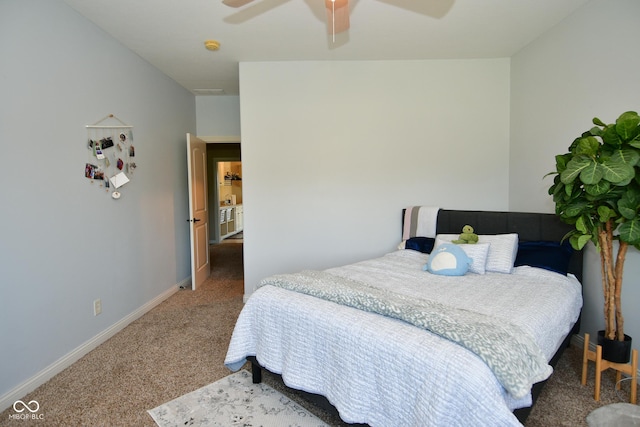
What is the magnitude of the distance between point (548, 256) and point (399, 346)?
1.86 m

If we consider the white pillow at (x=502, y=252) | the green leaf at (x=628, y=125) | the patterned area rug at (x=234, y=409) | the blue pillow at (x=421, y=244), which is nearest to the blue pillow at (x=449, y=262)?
the white pillow at (x=502, y=252)

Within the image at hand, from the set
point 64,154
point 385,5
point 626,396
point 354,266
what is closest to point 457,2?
point 385,5

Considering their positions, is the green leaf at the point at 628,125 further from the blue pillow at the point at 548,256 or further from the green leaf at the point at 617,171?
the blue pillow at the point at 548,256

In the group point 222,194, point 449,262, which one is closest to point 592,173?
point 449,262

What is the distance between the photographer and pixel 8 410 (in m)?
1.93

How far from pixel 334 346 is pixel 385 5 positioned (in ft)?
7.99

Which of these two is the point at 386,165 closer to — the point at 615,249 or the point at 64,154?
the point at 615,249

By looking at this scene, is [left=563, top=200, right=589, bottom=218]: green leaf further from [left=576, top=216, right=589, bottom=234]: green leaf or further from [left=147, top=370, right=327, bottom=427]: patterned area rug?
[left=147, top=370, right=327, bottom=427]: patterned area rug

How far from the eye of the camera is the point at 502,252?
8.59 feet

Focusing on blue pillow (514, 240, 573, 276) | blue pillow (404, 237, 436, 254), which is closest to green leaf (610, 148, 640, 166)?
blue pillow (514, 240, 573, 276)

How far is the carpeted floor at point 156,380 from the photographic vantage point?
186 cm

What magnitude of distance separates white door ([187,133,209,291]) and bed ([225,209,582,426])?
2543 mm

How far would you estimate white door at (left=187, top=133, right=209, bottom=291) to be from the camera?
429 centimetres

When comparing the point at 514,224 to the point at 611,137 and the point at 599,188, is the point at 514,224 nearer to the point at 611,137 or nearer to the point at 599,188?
the point at 599,188
